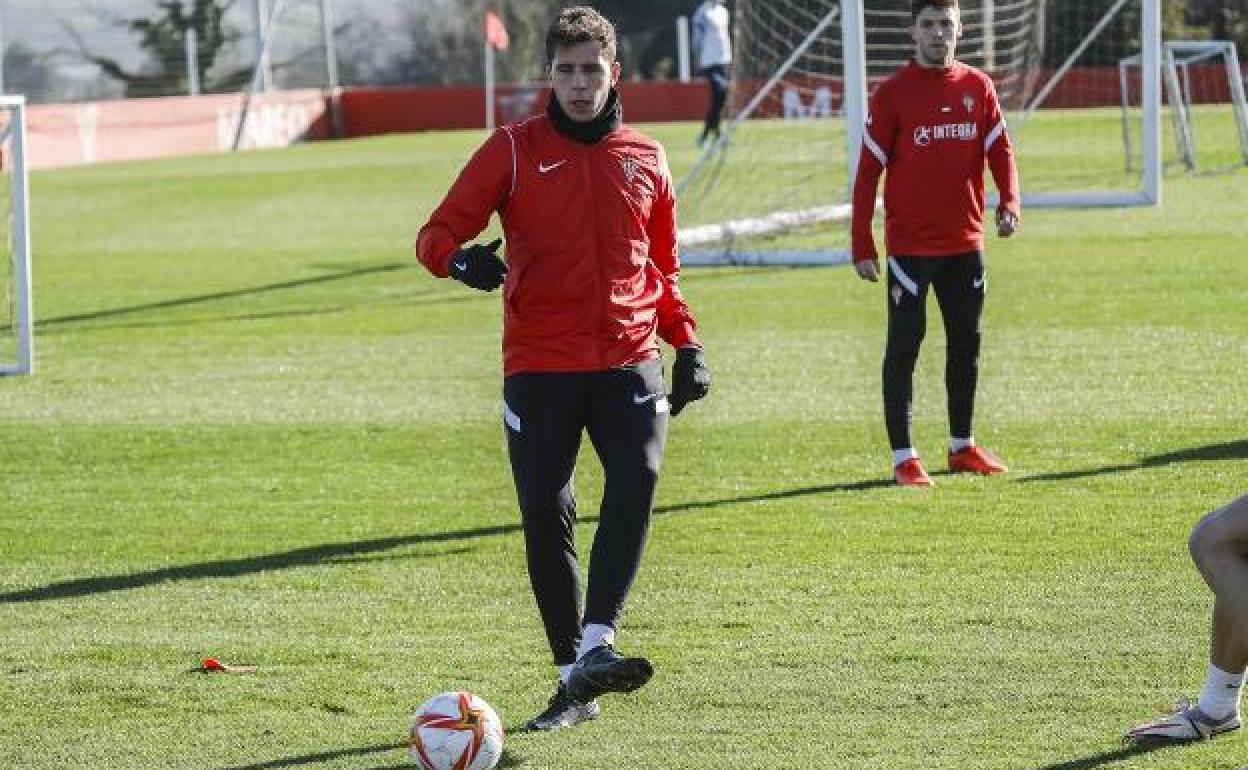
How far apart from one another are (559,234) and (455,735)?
146cm

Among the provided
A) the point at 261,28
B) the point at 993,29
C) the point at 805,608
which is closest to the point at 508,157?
the point at 805,608

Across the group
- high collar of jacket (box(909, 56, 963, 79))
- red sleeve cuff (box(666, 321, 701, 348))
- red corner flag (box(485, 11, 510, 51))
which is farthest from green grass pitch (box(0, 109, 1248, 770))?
red corner flag (box(485, 11, 510, 51))

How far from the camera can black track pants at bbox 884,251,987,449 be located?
10156mm

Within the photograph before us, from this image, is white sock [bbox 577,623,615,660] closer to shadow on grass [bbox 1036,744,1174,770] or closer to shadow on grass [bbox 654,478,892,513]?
shadow on grass [bbox 1036,744,1174,770]

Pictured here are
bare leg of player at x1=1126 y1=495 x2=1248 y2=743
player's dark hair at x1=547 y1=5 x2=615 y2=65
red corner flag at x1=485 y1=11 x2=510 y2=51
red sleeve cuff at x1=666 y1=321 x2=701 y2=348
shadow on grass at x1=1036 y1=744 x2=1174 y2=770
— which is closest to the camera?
bare leg of player at x1=1126 y1=495 x2=1248 y2=743

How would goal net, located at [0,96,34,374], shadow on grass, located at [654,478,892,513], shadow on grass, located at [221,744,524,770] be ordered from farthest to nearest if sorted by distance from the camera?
goal net, located at [0,96,34,374]
shadow on grass, located at [654,478,892,513]
shadow on grass, located at [221,744,524,770]

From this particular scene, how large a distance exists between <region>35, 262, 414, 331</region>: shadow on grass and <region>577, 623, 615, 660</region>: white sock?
1153 centimetres

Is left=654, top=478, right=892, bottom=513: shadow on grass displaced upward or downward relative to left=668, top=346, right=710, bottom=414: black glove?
downward

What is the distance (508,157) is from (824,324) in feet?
30.9

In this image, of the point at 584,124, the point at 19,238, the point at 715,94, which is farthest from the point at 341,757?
the point at 715,94

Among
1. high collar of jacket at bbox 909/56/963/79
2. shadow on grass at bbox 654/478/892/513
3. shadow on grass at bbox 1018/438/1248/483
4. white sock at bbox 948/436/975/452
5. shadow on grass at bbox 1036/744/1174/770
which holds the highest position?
high collar of jacket at bbox 909/56/963/79

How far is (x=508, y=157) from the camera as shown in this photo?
21.0 feet

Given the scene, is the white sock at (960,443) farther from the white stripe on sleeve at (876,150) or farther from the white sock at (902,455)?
the white stripe on sleeve at (876,150)

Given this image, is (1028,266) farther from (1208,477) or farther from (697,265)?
(1208,477)
